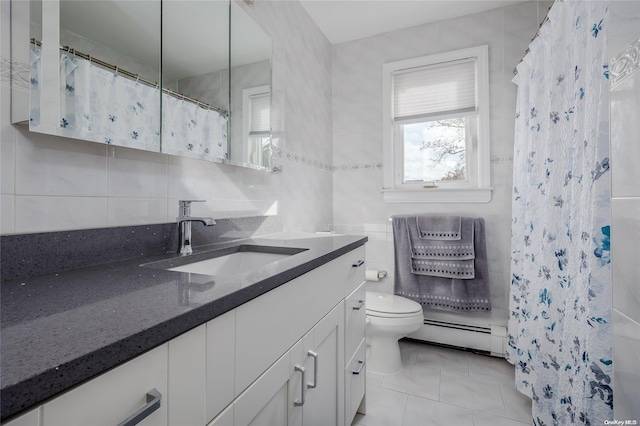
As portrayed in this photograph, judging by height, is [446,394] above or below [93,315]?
below

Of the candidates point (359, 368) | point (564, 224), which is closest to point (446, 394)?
point (359, 368)

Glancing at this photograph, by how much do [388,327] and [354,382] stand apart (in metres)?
0.54

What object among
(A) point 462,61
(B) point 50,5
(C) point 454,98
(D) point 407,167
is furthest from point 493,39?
(B) point 50,5

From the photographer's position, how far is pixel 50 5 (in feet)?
2.55

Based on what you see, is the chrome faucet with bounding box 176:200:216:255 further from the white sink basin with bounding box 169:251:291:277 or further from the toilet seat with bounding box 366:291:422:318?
the toilet seat with bounding box 366:291:422:318

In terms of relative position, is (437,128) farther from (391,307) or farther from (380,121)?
(391,307)

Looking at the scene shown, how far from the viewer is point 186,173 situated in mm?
1221

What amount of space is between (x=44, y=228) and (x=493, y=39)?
8.85 ft

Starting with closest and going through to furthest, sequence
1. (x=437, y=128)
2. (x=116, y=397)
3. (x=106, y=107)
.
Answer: (x=116, y=397), (x=106, y=107), (x=437, y=128)

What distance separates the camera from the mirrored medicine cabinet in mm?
761

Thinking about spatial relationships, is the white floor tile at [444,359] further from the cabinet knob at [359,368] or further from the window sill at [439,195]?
the window sill at [439,195]

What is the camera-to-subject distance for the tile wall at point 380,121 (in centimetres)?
216

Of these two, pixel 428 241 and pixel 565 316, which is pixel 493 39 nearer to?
pixel 428 241

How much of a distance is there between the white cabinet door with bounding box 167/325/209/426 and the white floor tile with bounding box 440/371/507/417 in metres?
1.62
